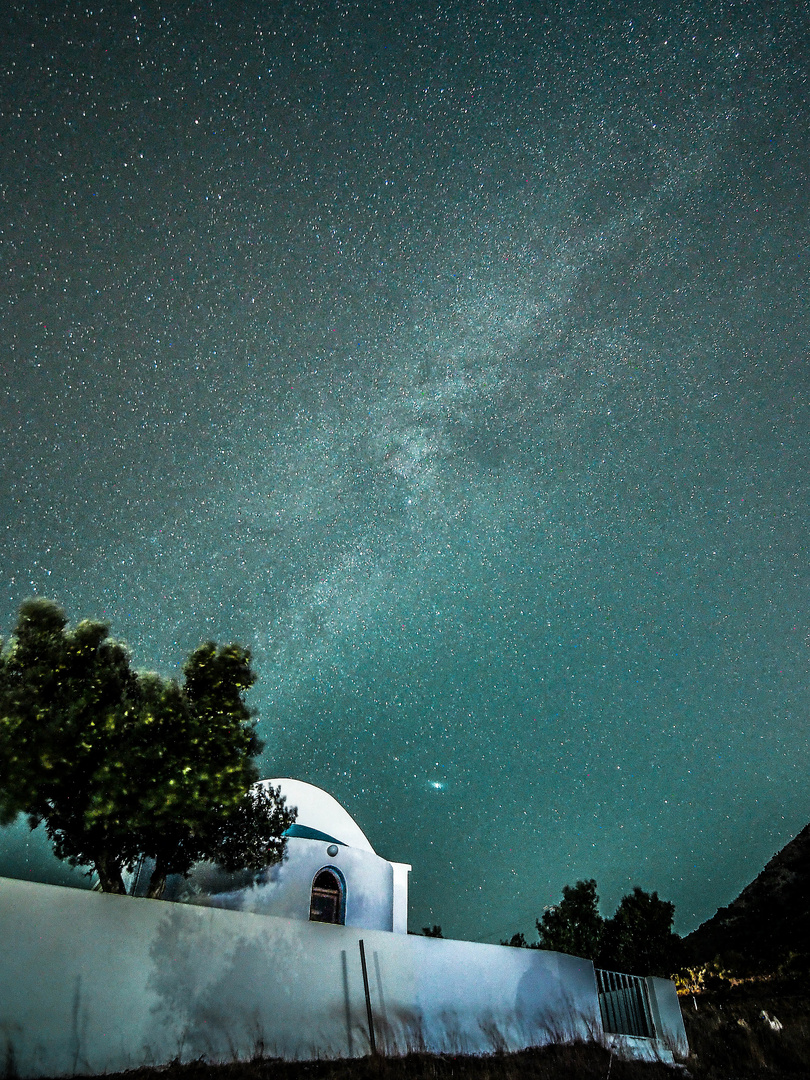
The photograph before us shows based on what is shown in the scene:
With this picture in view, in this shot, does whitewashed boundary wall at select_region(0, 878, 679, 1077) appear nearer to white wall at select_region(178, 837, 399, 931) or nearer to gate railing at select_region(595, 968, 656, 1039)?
gate railing at select_region(595, 968, 656, 1039)

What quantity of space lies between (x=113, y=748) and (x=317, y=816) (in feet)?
43.4

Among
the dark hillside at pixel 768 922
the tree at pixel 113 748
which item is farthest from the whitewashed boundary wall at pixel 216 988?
the dark hillside at pixel 768 922

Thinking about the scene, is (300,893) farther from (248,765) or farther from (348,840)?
(248,765)

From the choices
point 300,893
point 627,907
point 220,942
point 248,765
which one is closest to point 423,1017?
point 220,942

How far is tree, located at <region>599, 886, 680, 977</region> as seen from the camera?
142 ft

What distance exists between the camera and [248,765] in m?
14.5

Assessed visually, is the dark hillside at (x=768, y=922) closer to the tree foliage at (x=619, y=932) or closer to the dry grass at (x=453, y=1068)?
the tree foliage at (x=619, y=932)

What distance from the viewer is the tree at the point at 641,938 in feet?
142

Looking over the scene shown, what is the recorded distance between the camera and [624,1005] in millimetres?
A: 17250

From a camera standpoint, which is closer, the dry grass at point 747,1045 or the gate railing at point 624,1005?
the dry grass at point 747,1045

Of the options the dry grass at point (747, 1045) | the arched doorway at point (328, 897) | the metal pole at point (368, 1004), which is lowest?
the dry grass at point (747, 1045)

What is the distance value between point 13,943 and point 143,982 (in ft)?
7.07

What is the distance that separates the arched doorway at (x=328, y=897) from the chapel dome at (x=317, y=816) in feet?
4.66

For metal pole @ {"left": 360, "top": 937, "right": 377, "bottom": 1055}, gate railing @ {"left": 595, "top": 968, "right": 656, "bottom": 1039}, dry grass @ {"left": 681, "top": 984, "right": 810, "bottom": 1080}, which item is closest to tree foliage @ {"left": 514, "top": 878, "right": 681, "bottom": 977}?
dry grass @ {"left": 681, "top": 984, "right": 810, "bottom": 1080}
